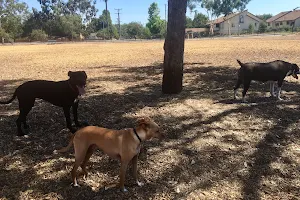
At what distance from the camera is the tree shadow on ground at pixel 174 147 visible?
4086 mm

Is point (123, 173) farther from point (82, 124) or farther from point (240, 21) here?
point (240, 21)

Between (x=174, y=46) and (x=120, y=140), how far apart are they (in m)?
5.06

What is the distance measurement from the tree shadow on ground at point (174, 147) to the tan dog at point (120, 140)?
47 cm

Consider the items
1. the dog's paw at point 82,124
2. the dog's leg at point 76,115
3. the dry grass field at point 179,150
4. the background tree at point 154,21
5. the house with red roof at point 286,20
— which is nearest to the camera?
the dry grass field at point 179,150

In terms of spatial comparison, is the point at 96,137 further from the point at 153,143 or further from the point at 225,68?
the point at 225,68

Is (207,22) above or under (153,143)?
above

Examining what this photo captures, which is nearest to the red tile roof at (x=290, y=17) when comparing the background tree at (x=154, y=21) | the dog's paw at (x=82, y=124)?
the background tree at (x=154, y=21)

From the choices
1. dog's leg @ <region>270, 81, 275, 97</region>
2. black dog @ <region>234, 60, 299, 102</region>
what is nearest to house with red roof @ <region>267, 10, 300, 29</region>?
dog's leg @ <region>270, 81, 275, 97</region>

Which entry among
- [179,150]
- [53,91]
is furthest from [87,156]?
[53,91]

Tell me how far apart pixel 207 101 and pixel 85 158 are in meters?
4.46

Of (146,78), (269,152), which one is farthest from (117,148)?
(146,78)

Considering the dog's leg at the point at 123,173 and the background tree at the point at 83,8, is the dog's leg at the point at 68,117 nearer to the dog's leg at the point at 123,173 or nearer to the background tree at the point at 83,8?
the dog's leg at the point at 123,173

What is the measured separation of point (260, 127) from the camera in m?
6.10

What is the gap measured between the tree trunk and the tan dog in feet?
15.8
